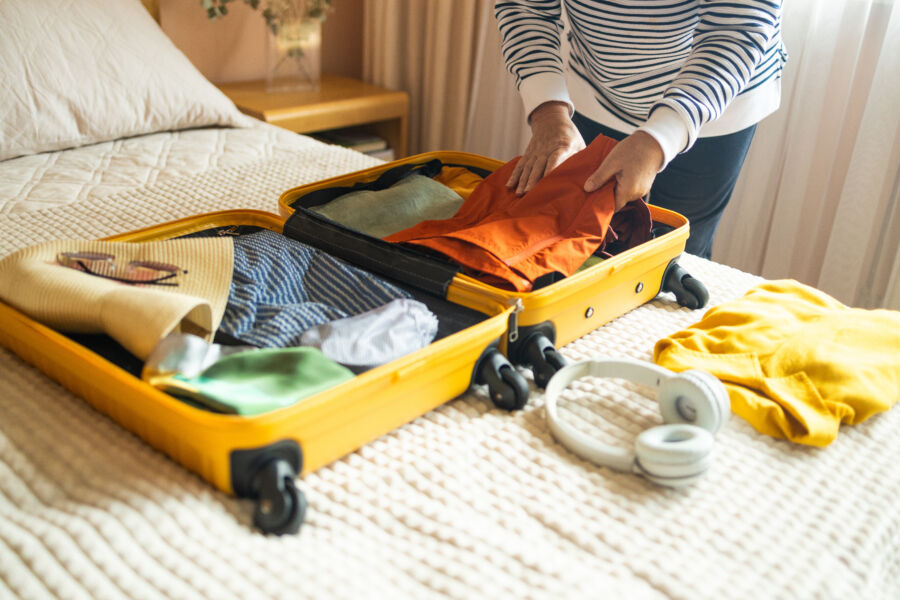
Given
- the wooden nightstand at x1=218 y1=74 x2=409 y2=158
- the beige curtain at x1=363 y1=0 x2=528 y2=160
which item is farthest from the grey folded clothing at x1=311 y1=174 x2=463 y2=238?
the beige curtain at x1=363 y1=0 x2=528 y2=160

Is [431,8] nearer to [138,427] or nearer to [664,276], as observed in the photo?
[664,276]

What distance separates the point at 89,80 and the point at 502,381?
1.25 meters

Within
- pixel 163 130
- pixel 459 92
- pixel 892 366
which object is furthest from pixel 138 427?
pixel 459 92

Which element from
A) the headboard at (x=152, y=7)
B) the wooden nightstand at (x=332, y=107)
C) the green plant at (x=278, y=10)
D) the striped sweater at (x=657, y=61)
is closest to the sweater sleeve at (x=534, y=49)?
the striped sweater at (x=657, y=61)

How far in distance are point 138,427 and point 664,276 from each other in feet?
2.22

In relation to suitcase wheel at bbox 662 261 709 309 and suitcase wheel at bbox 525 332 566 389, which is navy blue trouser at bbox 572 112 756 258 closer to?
suitcase wheel at bbox 662 261 709 309

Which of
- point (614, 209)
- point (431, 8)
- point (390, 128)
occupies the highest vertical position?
point (431, 8)

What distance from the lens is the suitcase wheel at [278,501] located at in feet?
1.85

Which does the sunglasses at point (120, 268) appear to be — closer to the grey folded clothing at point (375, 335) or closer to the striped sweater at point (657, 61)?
the grey folded clothing at point (375, 335)

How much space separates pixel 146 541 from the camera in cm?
54

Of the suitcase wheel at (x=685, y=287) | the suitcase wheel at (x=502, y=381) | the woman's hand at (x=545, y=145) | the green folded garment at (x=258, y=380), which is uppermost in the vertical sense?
the woman's hand at (x=545, y=145)

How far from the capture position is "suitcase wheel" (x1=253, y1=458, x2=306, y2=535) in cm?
56

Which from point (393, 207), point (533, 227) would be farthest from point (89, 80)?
point (533, 227)

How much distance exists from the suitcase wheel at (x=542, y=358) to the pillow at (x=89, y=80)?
1.18 metres
